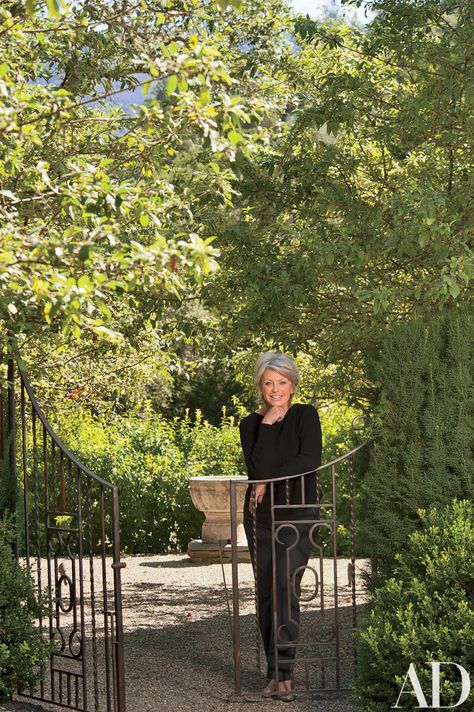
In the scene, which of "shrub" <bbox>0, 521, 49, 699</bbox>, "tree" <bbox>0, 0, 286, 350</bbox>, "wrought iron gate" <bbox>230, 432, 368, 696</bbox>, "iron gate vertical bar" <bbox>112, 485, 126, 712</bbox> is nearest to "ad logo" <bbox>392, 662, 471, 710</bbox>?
"wrought iron gate" <bbox>230, 432, 368, 696</bbox>

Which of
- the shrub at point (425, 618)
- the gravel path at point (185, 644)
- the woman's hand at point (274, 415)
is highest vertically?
the woman's hand at point (274, 415)

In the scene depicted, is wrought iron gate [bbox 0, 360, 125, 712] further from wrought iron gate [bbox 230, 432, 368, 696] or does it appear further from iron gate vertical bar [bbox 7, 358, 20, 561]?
wrought iron gate [bbox 230, 432, 368, 696]

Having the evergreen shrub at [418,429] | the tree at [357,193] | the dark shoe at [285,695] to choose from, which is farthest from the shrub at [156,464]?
the evergreen shrub at [418,429]

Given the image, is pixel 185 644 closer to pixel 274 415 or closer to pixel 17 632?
pixel 17 632

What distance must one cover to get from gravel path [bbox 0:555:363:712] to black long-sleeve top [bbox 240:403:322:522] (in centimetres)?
110

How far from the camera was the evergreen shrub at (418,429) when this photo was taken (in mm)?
5723

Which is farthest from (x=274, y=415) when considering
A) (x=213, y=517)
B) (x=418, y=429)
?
(x=213, y=517)

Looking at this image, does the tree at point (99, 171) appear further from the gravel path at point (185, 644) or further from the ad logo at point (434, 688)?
the gravel path at point (185, 644)

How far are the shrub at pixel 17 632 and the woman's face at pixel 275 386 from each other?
177 cm

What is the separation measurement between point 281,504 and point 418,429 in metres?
1.01

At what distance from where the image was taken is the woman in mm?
6027

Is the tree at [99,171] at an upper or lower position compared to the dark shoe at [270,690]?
upper

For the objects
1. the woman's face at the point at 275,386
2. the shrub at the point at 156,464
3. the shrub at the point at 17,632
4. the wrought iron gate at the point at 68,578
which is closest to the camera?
the wrought iron gate at the point at 68,578

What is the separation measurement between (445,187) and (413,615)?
3.24 m
